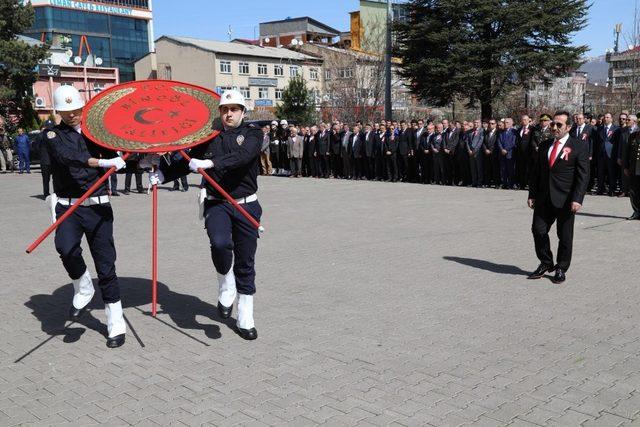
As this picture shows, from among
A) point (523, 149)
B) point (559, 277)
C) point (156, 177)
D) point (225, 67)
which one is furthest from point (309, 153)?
point (225, 67)

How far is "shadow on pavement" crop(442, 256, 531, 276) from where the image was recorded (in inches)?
329

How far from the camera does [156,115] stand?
231 inches

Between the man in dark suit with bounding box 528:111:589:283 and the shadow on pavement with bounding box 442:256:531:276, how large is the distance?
361 mm

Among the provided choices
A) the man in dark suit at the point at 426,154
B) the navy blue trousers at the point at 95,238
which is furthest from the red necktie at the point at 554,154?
the man in dark suit at the point at 426,154

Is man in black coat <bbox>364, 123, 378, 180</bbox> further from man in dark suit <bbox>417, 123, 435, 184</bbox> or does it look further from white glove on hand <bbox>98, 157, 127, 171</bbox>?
white glove on hand <bbox>98, 157, 127, 171</bbox>

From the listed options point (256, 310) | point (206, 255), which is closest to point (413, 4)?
point (206, 255)

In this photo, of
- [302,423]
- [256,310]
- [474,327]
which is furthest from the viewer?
[256,310]

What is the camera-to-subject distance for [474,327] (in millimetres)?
6047

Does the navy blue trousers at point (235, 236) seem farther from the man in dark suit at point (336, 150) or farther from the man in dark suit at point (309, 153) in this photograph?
the man in dark suit at point (309, 153)

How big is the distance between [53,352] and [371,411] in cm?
291

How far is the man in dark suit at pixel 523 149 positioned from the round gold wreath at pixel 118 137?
41.0 ft

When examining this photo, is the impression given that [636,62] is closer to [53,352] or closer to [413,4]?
[413,4]

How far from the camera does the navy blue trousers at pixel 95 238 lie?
18.4 feet

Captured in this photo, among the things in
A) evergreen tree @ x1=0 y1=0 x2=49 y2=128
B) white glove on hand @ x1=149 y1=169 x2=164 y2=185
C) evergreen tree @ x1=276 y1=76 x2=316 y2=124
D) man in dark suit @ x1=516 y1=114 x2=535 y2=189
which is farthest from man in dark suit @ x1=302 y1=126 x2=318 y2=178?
evergreen tree @ x1=276 y1=76 x2=316 y2=124
